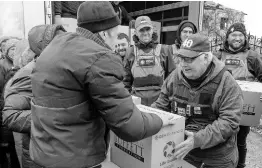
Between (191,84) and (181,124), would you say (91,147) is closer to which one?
(181,124)

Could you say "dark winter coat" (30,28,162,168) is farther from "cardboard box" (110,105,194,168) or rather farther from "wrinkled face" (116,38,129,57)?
"wrinkled face" (116,38,129,57)

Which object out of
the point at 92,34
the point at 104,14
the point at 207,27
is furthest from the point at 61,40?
the point at 207,27

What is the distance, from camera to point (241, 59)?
323 cm

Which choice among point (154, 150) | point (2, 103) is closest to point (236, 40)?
point (154, 150)

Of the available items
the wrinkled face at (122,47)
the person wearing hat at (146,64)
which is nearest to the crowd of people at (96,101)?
the person wearing hat at (146,64)

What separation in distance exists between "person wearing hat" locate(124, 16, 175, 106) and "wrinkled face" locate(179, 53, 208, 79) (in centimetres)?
135

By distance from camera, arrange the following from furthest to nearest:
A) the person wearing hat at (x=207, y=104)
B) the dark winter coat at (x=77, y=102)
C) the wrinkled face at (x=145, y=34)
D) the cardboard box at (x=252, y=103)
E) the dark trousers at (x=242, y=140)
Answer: the wrinkled face at (x=145, y=34) < the dark trousers at (x=242, y=140) < the cardboard box at (x=252, y=103) < the person wearing hat at (x=207, y=104) < the dark winter coat at (x=77, y=102)

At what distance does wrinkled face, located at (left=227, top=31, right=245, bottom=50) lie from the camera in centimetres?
330

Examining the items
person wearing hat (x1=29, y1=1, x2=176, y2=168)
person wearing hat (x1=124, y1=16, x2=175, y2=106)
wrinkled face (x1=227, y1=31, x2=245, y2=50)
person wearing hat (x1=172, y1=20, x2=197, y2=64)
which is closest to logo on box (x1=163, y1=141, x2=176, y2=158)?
person wearing hat (x1=29, y1=1, x2=176, y2=168)

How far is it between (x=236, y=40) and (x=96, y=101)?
2808 millimetres

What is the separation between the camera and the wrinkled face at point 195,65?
5.85ft

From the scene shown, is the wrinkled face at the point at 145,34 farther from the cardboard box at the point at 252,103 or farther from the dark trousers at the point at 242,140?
the dark trousers at the point at 242,140

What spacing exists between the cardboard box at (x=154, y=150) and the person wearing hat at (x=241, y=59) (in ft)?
6.13

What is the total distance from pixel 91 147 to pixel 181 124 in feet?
2.16
